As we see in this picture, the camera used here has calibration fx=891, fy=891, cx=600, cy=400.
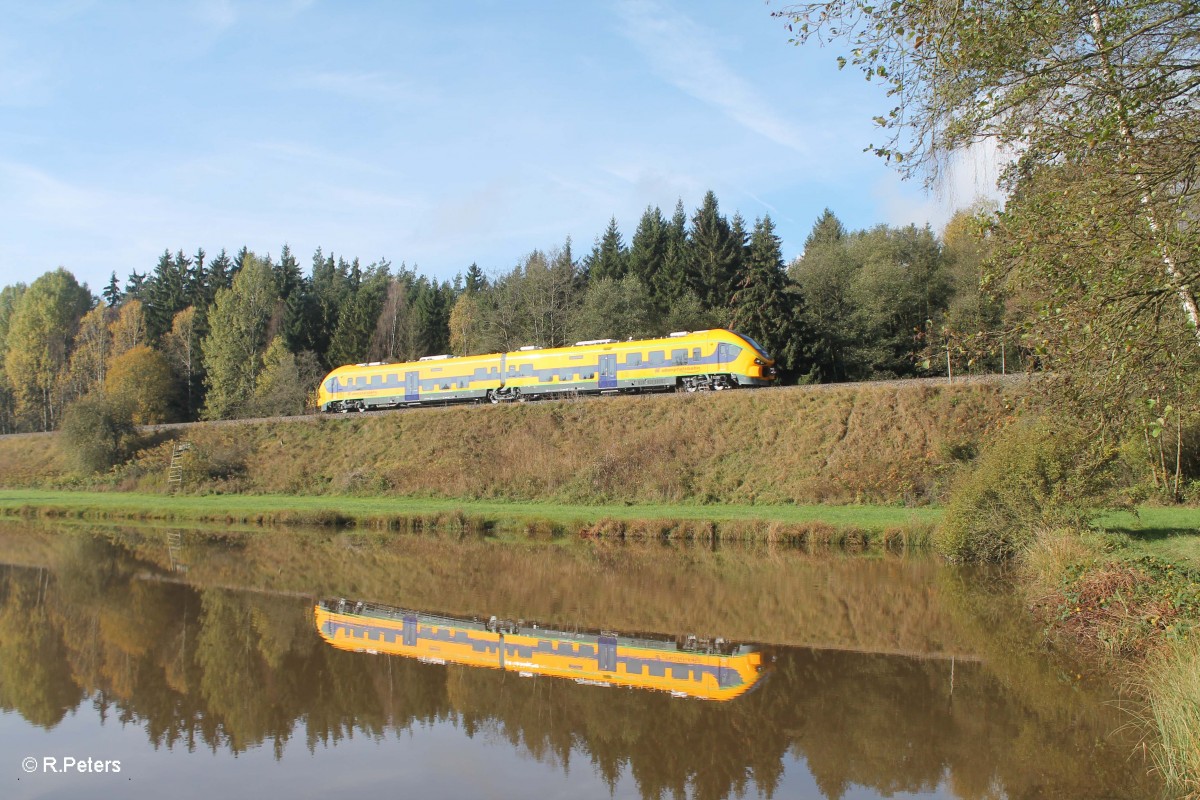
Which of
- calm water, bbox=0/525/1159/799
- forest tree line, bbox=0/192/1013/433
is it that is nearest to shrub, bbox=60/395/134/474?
forest tree line, bbox=0/192/1013/433

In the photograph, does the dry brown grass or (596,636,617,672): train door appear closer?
(596,636,617,672): train door

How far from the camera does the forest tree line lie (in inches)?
1970

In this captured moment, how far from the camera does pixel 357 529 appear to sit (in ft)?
95.0

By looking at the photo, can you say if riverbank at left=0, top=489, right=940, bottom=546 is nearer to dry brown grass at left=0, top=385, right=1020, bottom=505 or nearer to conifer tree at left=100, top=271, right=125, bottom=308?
dry brown grass at left=0, top=385, right=1020, bottom=505

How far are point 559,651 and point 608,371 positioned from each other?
25.6 meters

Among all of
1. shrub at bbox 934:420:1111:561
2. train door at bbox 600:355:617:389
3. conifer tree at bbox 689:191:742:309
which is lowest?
shrub at bbox 934:420:1111:561

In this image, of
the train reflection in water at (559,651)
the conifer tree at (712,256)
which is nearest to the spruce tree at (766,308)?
the conifer tree at (712,256)

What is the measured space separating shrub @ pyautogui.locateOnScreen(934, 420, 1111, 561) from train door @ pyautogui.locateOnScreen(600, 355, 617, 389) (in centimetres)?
1954

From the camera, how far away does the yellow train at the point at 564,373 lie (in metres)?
35.8

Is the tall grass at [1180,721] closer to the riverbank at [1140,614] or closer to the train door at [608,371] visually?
the riverbank at [1140,614]

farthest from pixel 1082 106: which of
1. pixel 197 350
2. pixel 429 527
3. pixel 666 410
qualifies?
pixel 197 350

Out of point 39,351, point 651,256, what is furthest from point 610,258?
point 39,351

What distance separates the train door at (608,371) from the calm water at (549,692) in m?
19.2

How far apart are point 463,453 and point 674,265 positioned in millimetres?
26374
